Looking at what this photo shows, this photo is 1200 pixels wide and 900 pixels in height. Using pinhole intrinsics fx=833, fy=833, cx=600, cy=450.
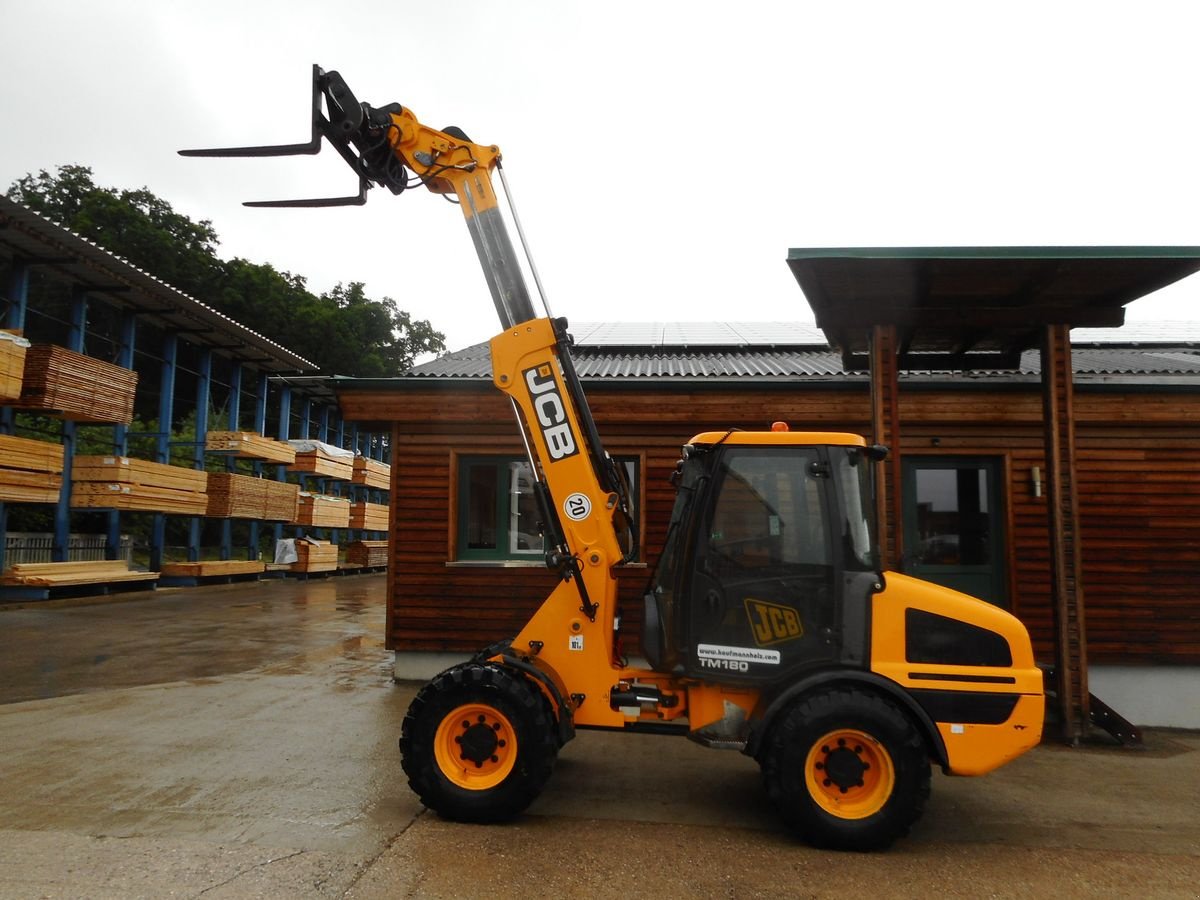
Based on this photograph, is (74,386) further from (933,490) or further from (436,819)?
(933,490)

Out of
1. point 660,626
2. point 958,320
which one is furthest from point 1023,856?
point 958,320

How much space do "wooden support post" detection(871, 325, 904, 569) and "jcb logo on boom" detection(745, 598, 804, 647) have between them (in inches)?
95.6

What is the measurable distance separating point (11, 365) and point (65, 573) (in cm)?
504

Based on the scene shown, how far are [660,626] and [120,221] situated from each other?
43555 millimetres

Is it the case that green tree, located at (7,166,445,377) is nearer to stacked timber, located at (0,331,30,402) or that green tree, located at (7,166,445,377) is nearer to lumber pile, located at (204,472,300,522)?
lumber pile, located at (204,472,300,522)

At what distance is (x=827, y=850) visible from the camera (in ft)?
15.4

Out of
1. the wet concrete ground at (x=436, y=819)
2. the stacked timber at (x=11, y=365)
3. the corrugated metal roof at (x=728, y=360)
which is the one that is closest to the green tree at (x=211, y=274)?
the stacked timber at (x=11, y=365)

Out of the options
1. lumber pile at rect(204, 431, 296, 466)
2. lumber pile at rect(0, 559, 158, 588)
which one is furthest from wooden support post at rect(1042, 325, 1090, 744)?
lumber pile at rect(204, 431, 296, 466)

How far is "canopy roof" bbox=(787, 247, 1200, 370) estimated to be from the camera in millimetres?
6574

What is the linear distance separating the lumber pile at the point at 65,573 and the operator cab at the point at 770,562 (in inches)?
656

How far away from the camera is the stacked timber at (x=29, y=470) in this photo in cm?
1578

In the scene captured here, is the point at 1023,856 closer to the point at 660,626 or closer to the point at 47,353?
the point at 660,626

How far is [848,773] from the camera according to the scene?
4691 mm

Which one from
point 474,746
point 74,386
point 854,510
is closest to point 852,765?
point 854,510
